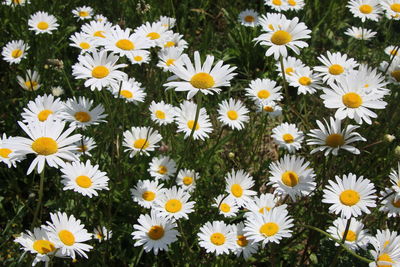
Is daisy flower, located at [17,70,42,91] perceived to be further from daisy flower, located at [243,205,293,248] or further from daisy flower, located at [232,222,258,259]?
daisy flower, located at [243,205,293,248]

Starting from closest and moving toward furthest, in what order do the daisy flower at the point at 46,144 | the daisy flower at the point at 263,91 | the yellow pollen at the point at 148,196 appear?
the daisy flower at the point at 46,144, the yellow pollen at the point at 148,196, the daisy flower at the point at 263,91

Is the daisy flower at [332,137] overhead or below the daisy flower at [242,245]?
overhead

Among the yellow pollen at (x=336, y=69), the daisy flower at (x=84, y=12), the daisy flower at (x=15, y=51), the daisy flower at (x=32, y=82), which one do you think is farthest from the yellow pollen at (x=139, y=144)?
the daisy flower at (x=84, y=12)

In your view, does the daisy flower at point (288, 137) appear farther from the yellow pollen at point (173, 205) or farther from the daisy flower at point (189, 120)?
the yellow pollen at point (173, 205)

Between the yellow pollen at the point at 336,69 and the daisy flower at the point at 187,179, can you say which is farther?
the yellow pollen at the point at 336,69

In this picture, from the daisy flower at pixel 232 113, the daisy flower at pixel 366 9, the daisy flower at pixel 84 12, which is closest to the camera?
the daisy flower at pixel 232 113

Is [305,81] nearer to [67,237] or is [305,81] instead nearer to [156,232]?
[156,232]

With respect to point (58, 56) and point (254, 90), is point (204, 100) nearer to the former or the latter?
point (254, 90)

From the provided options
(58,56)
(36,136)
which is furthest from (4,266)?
(58,56)
